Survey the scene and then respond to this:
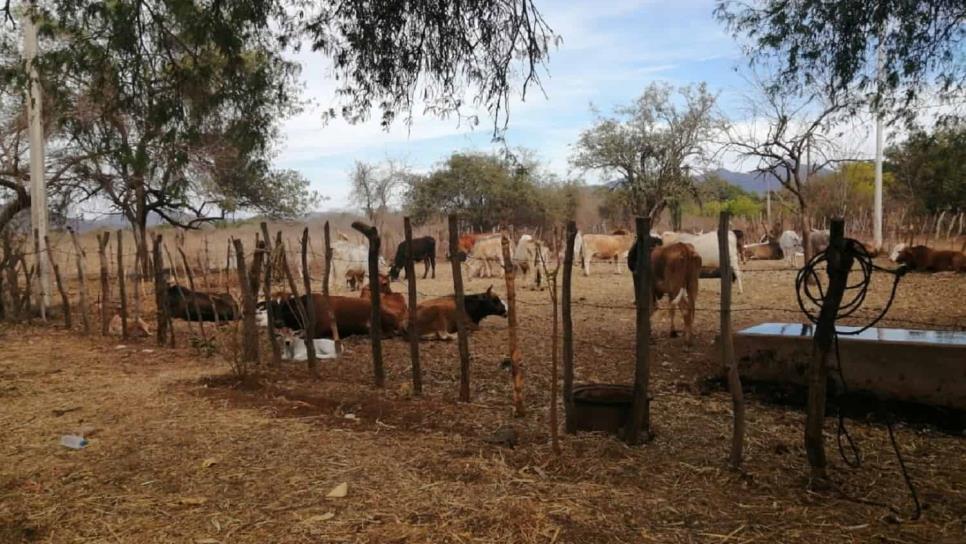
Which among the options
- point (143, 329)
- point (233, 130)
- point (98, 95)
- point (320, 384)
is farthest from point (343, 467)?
point (143, 329)

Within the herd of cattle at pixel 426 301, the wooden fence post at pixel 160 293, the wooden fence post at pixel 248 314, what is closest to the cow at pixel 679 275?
the herd of cattle at pixel 426 301

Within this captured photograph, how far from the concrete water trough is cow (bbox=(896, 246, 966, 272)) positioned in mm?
12596

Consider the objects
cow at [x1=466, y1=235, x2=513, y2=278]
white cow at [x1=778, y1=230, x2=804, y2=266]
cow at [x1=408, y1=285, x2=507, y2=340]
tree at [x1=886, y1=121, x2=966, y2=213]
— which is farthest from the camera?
tree at [x1=886, y1=121, x2=966, y2=213]

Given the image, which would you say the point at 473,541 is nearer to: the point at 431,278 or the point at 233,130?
the point at 233,130

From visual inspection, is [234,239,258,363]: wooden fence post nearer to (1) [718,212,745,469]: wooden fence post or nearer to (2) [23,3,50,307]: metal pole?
(1) [718,212,745,469]: wooden fence post

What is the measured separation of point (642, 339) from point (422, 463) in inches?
71.5

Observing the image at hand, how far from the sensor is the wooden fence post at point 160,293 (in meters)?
9.61

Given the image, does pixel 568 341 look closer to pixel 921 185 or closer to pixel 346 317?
pixel 346 317

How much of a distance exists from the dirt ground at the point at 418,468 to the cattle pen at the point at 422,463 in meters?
0.02

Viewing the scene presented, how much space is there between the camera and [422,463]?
4.78 m

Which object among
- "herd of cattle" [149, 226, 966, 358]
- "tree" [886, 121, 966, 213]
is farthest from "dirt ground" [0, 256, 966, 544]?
"tree" [886, 121, 966, 213]

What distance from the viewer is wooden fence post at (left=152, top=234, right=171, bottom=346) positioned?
961 cm

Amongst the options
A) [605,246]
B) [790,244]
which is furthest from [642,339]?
[790,244]

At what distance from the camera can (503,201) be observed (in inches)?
1455
